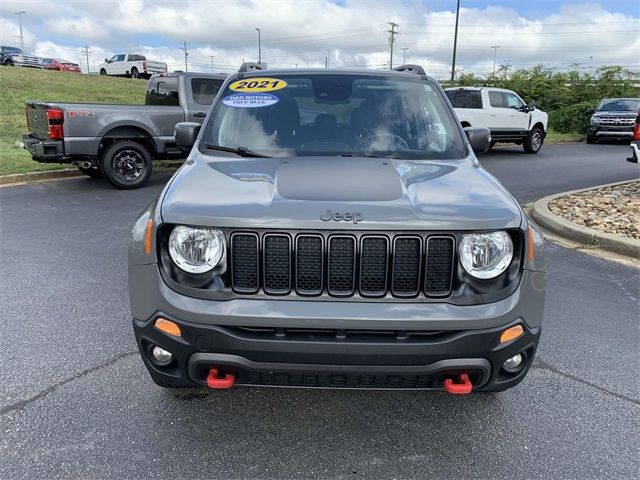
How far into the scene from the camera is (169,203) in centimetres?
241

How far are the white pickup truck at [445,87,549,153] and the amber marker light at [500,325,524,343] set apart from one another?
14.3m

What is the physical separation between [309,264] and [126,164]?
8030 millimetres

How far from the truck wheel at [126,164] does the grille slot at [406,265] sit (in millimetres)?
8045

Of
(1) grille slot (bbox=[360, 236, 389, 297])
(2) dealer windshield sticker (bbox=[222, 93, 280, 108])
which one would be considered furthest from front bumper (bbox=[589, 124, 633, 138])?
(1) grille slot (bbox=[360, 236, 389, 297])

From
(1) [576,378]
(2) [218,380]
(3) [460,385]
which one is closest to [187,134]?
(2) [218,380]

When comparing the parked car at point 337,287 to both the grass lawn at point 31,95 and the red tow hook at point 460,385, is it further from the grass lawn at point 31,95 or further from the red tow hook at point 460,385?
the grass lawn at point 31,95

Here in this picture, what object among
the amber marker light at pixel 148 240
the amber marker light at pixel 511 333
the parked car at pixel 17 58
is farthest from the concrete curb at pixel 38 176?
the parked car at pixel 17 58

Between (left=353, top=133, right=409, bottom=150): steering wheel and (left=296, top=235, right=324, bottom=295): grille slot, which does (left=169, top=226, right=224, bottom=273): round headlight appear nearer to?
(left=296, top=235, right=324, bottom=295): grille slot

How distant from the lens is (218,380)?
7.59 feet

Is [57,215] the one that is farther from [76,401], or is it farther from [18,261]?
[76,401]

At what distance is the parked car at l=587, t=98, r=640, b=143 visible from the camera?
63.6 ft

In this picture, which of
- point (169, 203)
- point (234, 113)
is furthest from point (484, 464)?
point (234, 113)

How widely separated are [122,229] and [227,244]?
492 centimetres

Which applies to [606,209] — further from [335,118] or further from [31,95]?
[31,95]
